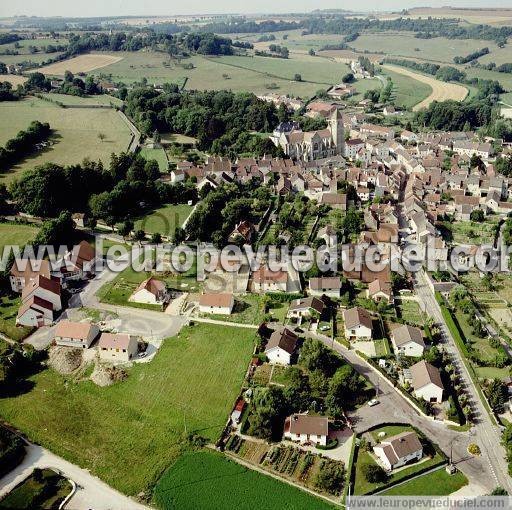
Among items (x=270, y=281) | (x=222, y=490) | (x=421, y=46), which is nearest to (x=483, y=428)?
(x=222, y=490)

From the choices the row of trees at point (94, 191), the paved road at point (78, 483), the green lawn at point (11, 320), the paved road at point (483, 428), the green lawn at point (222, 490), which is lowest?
the paved road at point (483, 428)

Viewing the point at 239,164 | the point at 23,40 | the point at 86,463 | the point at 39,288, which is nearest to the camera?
the point at 86,463

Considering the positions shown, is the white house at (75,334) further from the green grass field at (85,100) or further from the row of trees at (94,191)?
the green grass field at (85,100)

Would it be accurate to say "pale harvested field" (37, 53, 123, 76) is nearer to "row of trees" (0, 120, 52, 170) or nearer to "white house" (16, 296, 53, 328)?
"row of trees" (0, 120, 52, 170)

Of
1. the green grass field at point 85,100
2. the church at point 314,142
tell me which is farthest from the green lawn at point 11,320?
the green grass field at point 85,100

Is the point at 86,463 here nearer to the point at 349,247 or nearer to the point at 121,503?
the point at 121,503

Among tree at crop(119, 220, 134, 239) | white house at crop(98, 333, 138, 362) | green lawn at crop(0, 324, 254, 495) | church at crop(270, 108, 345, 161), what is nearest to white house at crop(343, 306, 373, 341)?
green lawn at crop(0, 324, 254, 495)

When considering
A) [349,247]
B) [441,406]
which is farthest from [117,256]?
[441,406]
